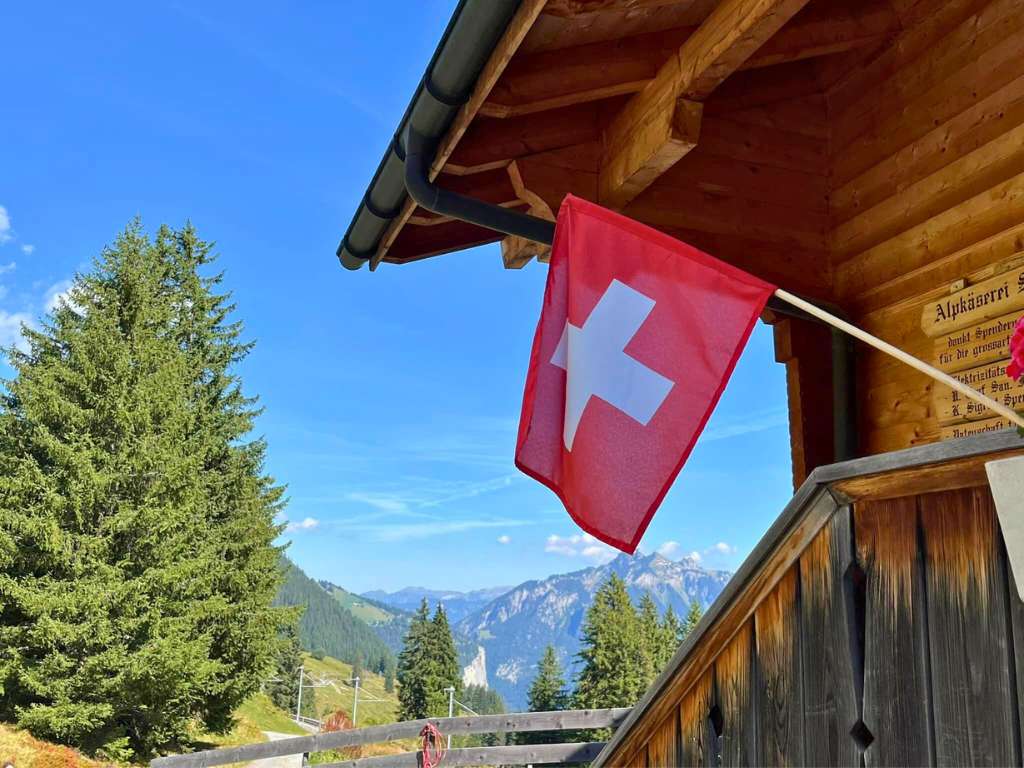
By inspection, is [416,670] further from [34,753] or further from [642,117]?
[642,117]

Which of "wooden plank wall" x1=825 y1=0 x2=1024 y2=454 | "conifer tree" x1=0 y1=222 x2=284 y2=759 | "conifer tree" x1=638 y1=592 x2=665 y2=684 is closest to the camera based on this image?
"wooden plank wall" x1=825 y1=0 x2=1024 y2=454

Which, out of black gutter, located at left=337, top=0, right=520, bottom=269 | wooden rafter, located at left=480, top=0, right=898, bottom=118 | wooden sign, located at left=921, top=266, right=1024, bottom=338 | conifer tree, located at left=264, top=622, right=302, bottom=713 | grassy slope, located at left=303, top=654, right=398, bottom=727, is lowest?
grassy slope, located at left=303, top=654, right=398, bottom=727

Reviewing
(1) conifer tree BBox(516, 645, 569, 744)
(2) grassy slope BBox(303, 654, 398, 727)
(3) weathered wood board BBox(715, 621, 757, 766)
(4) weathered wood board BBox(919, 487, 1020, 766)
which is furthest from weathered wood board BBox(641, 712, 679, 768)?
(2) grassy slope BBox(303, 654, 398, 727)

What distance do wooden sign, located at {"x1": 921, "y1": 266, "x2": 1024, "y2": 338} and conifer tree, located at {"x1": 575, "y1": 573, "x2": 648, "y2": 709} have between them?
49.8 m

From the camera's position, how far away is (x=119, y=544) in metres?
21.4

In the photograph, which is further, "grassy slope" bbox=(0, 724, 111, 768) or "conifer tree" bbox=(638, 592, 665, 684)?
"conifer tree" bbox=(638, 592, 665, 684)

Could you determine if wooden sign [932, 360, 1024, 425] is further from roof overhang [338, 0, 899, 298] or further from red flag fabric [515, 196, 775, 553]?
red flag fabric [515, 196, 775, 553]

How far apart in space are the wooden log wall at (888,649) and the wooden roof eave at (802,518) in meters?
0.03

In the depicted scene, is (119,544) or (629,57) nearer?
(629,57)

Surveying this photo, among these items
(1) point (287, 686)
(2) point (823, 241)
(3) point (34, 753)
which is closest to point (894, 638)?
(2) point (823, 241)

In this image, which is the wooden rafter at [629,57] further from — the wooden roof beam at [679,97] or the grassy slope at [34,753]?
the grassy slope at [34,753]

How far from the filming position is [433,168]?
3922 mm

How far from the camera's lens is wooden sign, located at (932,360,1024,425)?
334 centimetres

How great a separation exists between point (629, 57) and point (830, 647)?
2788 millimetres
